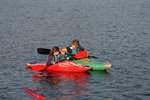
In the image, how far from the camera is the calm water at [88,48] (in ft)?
99.9

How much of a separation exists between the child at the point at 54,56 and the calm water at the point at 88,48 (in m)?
1.46

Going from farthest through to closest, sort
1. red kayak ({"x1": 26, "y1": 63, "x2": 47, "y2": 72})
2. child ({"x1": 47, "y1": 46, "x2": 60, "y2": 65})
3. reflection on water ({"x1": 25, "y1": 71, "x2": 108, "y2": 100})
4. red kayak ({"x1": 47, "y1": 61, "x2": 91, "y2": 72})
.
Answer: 1. red kayak ({"x1": 26, "y1": 63, "x2": 47, "y2": 72})
2. child ({"x1": 47, "y1": 46, "x2": 60, "y2": 65})
3. red kayak ({"x1": 47, "y1": 61, "x2": 91, "y2": 72})
4. reflection on water ({"x1": 25, "y1": 71, "x2": 108, "y2": 100})

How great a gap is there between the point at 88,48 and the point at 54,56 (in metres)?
11.7

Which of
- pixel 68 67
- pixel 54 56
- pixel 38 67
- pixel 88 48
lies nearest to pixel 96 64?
pixel 68 67

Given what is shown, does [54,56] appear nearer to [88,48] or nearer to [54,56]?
[54,56]

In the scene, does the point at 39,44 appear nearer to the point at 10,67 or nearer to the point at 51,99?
the point at 10,67

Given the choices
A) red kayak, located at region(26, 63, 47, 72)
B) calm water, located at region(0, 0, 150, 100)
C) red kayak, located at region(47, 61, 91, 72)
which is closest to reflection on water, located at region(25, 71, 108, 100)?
calm water, located at region(0, 0, 150, 100)

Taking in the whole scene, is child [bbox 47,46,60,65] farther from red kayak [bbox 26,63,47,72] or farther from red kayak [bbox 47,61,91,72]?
red kayak [bbox 47,61,91,72]

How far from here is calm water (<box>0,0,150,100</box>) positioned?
30.4 metres

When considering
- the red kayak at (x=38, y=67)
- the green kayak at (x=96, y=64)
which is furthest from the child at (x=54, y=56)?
the green kayak at (x=96, y=64)

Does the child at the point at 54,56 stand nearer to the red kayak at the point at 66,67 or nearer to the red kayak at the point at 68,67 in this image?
the red kayak at the point at 66,67

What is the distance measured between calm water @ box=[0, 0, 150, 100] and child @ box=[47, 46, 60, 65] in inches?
57.4

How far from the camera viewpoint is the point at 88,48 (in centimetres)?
4709

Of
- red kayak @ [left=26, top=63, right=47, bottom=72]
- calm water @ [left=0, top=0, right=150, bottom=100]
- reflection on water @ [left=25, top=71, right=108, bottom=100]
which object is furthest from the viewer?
red kayak @ [left=26, top=63, right=47, bottom=72]
